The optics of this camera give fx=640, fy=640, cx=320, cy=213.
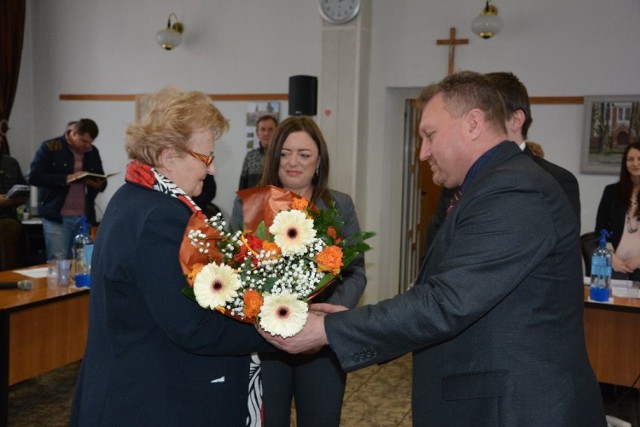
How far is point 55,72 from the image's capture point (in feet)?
28.8

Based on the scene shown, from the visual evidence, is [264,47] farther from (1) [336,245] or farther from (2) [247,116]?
(1) [336,245]

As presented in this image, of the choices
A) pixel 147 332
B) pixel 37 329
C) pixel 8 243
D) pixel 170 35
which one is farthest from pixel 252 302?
pixel 170 35

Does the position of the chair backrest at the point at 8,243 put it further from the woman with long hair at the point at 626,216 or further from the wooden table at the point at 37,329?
the woman with long hair at the point at 626,216

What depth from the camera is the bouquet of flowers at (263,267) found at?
5.31ft

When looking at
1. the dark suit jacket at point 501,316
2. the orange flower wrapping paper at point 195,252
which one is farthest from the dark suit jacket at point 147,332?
the dark suit jacket at point 501,316

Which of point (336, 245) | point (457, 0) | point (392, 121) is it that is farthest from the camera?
point (392, 121)

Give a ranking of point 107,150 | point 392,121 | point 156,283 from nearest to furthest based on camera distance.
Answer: point 156,283
point 392,121
point 107,150

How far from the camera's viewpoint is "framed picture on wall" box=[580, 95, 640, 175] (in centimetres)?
613

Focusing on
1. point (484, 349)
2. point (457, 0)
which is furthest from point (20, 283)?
point (457, 0)

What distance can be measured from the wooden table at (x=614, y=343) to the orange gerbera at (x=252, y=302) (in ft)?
9.74

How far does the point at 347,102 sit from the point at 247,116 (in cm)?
148

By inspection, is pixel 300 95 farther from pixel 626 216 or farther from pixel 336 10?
pixel 626 216

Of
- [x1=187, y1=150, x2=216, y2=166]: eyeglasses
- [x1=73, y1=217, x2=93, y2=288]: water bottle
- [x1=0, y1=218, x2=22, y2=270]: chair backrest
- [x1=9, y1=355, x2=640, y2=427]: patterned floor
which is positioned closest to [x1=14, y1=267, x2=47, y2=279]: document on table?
[x1=0, y1=218, x2=22, y2=270]: chair backrest

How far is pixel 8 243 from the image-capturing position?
4340 millimetres
